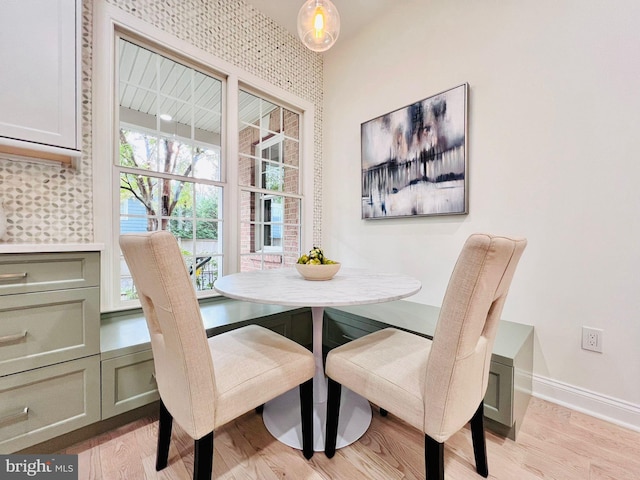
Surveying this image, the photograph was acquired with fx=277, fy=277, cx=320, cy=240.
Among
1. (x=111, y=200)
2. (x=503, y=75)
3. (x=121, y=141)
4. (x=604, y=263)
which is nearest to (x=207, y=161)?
(x=121, y=141)

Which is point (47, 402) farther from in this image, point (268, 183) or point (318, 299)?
point (268, 183)

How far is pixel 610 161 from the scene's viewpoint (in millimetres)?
1517

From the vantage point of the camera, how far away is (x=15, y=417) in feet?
3.75

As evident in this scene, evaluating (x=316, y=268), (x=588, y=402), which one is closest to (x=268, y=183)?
(x=316, y=268)

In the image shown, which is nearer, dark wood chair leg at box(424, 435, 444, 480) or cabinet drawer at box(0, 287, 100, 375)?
dark wood chair leg at box(424, 435, 444, 480)

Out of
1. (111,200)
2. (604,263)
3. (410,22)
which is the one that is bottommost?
(604,263)

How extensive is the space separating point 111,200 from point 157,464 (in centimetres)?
155

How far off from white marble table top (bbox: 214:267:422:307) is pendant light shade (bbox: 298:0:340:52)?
4.54 ft

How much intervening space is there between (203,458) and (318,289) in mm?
710

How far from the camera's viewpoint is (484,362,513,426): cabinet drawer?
133cm

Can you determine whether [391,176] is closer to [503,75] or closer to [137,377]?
[503,75]

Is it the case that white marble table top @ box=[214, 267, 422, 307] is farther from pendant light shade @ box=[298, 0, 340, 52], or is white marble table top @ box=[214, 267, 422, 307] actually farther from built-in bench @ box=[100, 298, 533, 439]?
pendant light shade @ box=[298, 0, 340, 52]

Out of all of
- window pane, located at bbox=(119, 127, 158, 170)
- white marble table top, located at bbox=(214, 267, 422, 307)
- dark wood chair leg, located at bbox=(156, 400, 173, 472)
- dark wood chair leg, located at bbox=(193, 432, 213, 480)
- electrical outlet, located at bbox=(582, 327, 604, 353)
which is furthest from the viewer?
window pane, located at bbox=(119, 127, 158, 170)

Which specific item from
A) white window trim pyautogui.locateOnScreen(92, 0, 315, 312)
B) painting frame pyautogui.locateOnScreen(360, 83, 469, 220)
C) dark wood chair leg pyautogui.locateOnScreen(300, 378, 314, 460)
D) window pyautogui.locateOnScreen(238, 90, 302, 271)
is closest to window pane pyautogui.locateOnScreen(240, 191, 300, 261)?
window pyautogui.locateOnScreen(238, 90, 302, 271)
